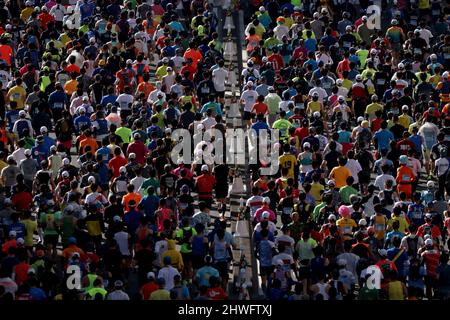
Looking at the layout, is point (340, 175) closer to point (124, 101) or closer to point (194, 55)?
point (124, 101)

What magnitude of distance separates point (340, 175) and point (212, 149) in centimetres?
281

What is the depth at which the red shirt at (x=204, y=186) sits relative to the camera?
36312 mm

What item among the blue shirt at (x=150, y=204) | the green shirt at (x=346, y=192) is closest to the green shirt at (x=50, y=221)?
the blue shirt at (x=150, y=204)

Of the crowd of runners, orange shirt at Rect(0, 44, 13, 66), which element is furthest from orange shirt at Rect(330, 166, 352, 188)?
orange shirt at Rect(0, 44, 13, 66)

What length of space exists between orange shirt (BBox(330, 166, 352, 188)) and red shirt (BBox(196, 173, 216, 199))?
7.50 ft

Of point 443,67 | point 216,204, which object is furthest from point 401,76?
point 216,204

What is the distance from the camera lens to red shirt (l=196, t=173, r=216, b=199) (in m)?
36.3

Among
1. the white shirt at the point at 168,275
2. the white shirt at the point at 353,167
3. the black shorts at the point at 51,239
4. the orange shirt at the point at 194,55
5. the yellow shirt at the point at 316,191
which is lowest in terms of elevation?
the white shirt at the point at 168,275

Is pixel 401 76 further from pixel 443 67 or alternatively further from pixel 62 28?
pixel 62 28

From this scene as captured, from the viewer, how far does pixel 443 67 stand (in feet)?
144

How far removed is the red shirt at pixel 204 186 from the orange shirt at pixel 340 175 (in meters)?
2.29

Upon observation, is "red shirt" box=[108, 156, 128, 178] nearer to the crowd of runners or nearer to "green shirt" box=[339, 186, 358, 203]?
the crowd of runners

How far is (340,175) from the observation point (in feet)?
119

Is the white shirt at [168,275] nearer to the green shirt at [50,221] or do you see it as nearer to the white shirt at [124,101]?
the green shirt at [50,221]
